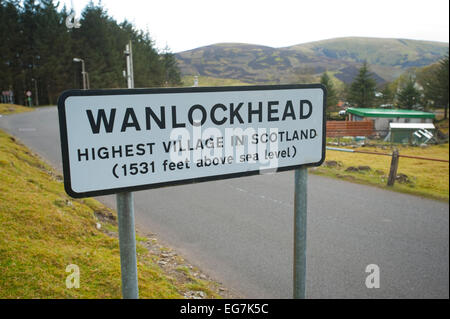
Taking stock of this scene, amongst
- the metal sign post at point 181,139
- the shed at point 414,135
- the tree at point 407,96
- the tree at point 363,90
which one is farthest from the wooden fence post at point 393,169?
A: the metal sign post at point 181,139

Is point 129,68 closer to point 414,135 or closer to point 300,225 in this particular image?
point 300,225

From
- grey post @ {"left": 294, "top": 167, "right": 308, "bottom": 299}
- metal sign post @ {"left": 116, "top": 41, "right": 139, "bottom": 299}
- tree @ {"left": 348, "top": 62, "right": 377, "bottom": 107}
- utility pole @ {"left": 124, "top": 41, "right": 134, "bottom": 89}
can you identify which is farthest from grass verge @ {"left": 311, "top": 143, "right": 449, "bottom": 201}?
metal sign post @ {"left": 116, "top": 41, "right": 139, "bottom": 299}

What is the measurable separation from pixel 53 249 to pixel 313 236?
188 inches

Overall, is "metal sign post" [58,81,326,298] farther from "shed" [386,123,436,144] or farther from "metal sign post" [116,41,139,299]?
"shed" [386,123,436,144]

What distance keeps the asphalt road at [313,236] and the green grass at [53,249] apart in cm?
118

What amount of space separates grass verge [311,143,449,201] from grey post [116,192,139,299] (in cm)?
979

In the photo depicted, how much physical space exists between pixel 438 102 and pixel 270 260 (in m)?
17.1

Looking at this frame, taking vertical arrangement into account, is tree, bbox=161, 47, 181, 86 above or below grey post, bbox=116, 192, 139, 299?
above

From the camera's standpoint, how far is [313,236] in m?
6.18

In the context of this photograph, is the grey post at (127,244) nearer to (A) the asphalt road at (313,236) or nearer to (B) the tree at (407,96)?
(A) the asphalt road at (313,236)

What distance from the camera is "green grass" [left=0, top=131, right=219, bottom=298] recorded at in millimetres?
2283

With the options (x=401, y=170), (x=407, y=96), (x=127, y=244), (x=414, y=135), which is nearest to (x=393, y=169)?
(x=401, y=170)

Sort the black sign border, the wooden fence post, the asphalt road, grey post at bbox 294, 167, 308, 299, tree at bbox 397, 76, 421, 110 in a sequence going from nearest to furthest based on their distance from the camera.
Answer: the black sign border < grey post at bbox 294, 167, 308, 299 < the asphalt road < the wooden fence post < tree at bbox 397, 76, 421, 110

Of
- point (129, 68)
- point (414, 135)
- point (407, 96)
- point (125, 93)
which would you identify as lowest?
point (414, 135)
